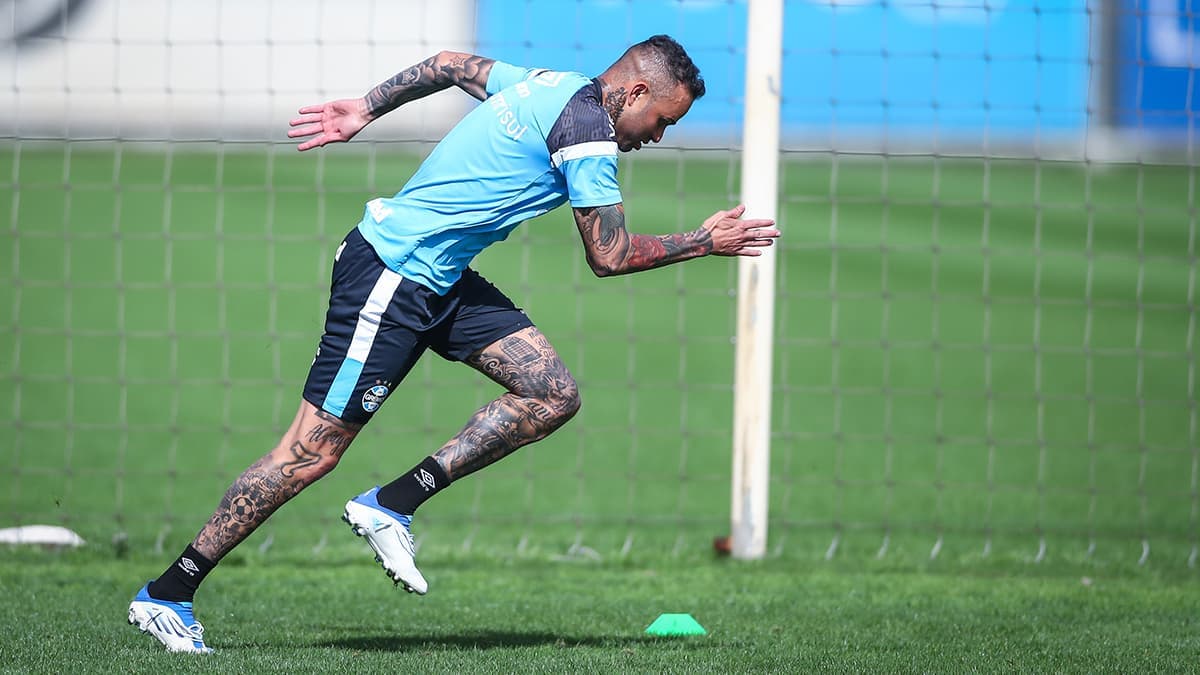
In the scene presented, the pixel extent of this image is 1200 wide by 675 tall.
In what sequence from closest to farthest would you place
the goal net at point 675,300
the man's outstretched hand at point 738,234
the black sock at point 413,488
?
1. the man's outstretched hand at point 738,234
2. the black sock at point 413,488
3. the goal net at point 675,300

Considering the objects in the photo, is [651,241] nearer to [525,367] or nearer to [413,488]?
[525,367]

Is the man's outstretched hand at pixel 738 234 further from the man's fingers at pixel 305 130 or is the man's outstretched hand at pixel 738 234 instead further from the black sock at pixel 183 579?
the black sock at pixel 183 579

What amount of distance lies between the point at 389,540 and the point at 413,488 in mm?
205

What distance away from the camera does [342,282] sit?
4.68m

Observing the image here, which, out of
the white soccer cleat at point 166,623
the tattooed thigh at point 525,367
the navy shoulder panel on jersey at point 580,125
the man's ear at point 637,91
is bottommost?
the white soccer cleat at point 166,623

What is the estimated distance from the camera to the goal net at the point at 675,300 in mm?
8117

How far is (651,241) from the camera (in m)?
4.50

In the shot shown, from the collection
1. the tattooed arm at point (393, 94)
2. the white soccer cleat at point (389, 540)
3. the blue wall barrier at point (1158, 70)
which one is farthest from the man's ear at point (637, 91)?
the blue wall barrier at point (1158, 70)

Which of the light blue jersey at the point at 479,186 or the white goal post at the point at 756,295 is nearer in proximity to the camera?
the light blue jersey at the point at 479,186

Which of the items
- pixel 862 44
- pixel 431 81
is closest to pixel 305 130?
pixel 431 81

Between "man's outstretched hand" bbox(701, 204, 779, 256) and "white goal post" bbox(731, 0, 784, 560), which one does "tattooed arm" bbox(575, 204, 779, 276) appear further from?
"white goal post" bbox(731, 0, 784, 560)

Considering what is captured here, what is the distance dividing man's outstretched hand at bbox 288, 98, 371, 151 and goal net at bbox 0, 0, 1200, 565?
85 centimetres

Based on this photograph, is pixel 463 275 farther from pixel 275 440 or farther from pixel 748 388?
pixel 275 440

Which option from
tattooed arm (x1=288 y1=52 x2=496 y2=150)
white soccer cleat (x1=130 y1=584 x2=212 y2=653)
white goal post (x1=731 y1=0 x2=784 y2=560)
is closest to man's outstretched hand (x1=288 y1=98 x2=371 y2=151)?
tattooed arm (x1=288 y1=52 x2=496 y2=150)
